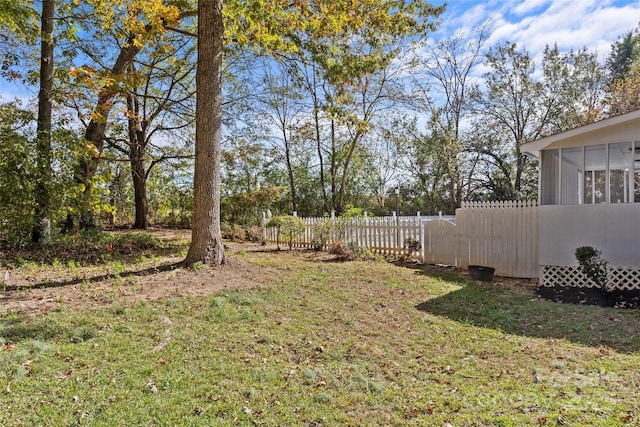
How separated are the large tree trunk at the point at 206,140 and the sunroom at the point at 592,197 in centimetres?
686

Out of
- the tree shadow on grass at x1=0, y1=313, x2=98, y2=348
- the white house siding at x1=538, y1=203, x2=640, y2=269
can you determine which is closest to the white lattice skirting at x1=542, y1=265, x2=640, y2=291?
the white house siding at x1=538, y1=203, x2=640, y2=269

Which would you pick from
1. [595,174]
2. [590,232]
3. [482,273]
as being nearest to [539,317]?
[482,273]

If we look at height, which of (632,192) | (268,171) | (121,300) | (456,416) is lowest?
(456,416)

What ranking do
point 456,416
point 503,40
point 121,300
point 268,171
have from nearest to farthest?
point 456,416 → point 121,300 → point 503,40 → point 268,171

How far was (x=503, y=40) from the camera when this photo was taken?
782 inches

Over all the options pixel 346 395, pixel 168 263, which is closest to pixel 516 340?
pixel 346 395

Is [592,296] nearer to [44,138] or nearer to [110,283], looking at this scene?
[110,283]

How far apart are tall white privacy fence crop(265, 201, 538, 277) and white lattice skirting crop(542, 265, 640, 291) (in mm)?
371

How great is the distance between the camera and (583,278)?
24.5ft

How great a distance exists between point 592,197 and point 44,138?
40.2 ft

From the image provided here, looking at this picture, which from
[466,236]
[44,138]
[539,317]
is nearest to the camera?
[539,317]

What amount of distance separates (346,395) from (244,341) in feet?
4.73

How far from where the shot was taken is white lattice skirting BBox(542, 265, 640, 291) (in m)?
7.00

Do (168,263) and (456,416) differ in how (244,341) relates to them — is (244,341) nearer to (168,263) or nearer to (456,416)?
→ (456,416)
